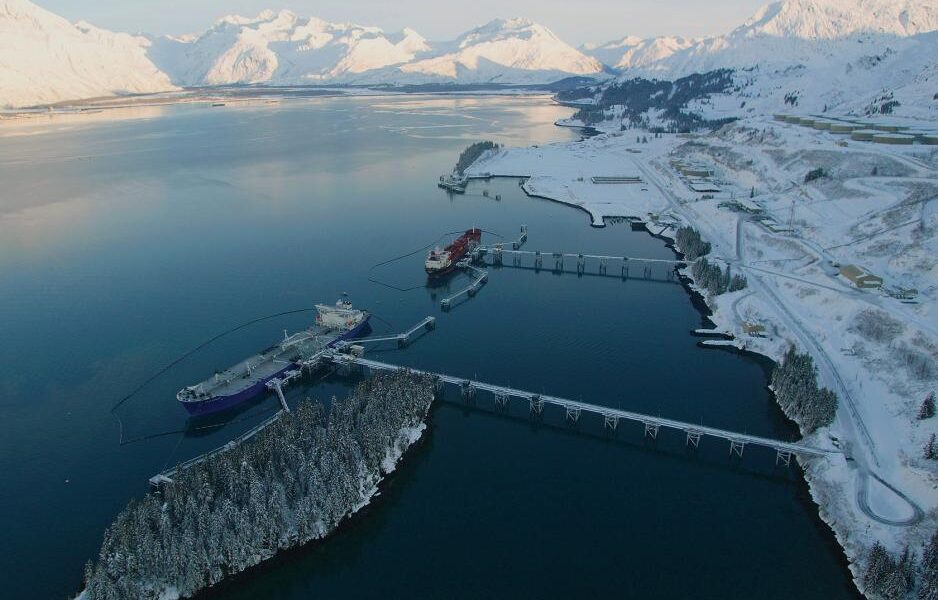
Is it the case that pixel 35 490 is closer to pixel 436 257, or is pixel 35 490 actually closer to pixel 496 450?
pixel 496 450

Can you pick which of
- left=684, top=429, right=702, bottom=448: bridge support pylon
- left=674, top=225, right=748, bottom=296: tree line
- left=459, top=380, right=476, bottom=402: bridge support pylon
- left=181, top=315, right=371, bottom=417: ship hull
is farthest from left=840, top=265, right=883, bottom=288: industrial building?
left=181, top=315, right=371, bottom=417: ship hull

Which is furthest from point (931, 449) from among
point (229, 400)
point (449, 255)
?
point (449, 255)

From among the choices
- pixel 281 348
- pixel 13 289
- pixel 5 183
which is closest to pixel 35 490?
pixel 281 348

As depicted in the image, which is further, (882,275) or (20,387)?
(882,275)

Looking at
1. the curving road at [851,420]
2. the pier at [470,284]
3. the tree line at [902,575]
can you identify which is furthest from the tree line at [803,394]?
the pier at [470,284]

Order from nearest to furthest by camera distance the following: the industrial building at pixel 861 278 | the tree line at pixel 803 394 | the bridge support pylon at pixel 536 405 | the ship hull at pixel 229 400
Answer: the tree line at pixel 803 394 < the bridge support pylon at pixel 536 405 < the ship hull at pixel 229 400 < the industrial building at pixel 861 278

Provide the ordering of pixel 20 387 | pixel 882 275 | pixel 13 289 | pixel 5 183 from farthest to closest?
1. pixel 5 183
2. pixel 13 289
3. pixel 882 275
4. pixel 20 387

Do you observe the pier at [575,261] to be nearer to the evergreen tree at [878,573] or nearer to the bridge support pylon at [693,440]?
the bridge support pylon at [693,440]
